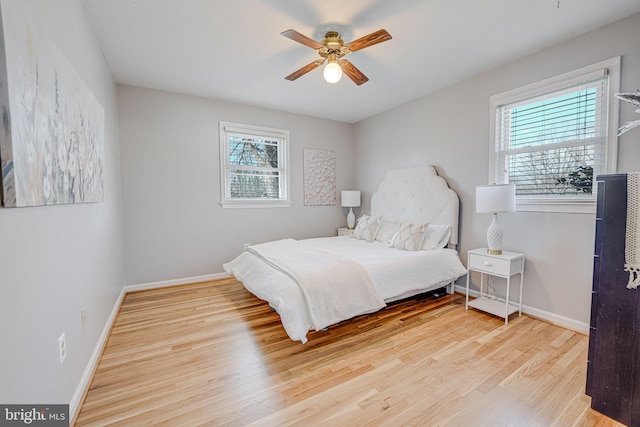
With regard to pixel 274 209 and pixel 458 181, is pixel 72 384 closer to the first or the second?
pixel 274 209

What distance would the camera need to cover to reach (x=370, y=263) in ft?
8.71

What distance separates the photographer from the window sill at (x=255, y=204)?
4.11m

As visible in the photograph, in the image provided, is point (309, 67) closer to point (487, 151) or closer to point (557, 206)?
point (487, 151)

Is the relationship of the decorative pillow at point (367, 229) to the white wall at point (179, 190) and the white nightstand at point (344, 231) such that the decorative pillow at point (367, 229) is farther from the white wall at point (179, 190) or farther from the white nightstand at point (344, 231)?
the white wall at point (179, 190)

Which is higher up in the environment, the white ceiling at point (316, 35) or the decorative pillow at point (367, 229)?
the white ceiling at point (316, 35)

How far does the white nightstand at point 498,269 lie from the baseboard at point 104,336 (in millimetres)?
3254

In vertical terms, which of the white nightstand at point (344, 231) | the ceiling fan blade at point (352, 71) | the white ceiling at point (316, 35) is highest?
the white ceiling at point (316, 35)

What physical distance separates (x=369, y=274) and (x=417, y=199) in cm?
172

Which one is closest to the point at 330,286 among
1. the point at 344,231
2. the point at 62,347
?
the point at 62,347

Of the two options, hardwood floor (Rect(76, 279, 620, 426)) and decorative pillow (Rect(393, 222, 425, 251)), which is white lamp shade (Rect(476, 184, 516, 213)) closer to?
decorative pillow (Rect(393, 222, 425, 251))

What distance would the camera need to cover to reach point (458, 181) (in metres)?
Result: 3.38

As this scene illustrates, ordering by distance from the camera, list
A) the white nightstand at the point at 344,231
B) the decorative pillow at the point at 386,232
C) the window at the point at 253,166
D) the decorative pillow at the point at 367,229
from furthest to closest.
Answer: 1. the white nightstand at the point at 344,231
2. the window at the point at 253,166
3. the decorative pillow at the point at 367,229
4. the decorative pillow at the point at 386,232

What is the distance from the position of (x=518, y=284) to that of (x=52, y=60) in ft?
13.1

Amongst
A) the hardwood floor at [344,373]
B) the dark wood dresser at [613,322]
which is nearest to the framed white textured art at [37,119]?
the hardwood floor at [344,373]
